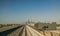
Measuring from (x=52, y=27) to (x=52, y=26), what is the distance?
45 centimetres

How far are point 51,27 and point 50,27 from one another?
343 millimetres

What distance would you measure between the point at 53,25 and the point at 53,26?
1.21 m

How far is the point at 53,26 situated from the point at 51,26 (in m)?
0.78

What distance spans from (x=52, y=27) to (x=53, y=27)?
46cm

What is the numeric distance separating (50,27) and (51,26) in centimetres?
55

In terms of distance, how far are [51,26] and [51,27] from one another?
1.23ft

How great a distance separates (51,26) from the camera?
142 feet

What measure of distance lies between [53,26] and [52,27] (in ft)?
2.59

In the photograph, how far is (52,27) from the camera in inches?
1747

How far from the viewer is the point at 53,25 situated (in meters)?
42.6

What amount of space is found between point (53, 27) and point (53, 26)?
45cm

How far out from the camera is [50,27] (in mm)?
43719

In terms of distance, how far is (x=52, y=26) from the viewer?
145 ft

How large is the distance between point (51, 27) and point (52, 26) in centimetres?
74
